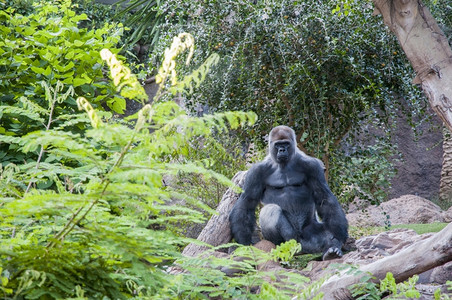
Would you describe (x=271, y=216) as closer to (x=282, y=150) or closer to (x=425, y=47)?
(x=282, y=150)

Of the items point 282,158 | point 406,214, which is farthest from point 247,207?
point 406,214

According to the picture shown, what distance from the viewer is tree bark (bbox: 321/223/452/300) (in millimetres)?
2854

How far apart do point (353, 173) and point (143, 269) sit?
4804mm

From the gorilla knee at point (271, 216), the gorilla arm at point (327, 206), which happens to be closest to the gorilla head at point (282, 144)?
the gorilla arm at point (327, 206)

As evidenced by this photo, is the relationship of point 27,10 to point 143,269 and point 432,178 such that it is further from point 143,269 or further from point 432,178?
point 143,269

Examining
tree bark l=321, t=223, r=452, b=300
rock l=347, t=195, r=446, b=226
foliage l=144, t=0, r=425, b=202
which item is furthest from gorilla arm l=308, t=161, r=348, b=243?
rock l=347, t=195, r=446, b=226

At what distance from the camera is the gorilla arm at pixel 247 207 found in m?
4.51

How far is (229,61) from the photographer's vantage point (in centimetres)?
596

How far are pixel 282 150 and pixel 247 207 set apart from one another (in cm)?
55

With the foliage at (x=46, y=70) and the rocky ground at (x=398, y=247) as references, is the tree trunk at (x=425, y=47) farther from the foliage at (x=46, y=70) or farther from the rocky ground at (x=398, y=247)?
the foliage at (x=46, y=70)

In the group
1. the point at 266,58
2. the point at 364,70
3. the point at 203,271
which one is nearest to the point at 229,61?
the point at 266,58

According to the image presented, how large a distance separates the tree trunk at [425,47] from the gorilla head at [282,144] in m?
1.11

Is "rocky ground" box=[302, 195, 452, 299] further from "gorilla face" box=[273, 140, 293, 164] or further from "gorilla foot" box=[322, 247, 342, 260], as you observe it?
"gorilla face" box=[273, 140, 293, 164]

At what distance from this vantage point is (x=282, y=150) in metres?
4.57
